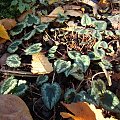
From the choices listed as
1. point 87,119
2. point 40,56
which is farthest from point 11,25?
point 87,119

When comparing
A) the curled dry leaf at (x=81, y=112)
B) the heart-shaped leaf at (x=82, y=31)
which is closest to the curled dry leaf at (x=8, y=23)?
the heart-shaped leaf at (x=82, y=31)

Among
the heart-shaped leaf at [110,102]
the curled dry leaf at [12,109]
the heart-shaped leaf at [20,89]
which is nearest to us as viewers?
the curled dry leaf at [12,109]

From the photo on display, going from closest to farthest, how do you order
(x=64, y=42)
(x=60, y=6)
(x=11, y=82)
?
(x=11, y=82), (x=64, y=42), (x=60, y=6)

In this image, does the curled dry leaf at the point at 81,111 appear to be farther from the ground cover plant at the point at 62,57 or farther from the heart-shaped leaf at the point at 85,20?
the heart-shaped leaf at the point at 85,20

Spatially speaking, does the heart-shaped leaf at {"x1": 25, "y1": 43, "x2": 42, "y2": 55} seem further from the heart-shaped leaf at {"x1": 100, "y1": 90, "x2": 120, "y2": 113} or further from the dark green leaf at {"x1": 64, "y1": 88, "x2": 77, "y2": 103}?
the heart-shaped leaf at {"x1": 100, "y1": 90, "x2": 120, "y2": 113}

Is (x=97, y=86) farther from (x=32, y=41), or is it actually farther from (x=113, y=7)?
(x=113, y=7)

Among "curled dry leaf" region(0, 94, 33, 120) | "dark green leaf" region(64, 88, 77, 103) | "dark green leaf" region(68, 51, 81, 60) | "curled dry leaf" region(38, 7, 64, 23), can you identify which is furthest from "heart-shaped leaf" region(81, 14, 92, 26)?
"curled dry leaf" region(0, 94, 33, 120)
